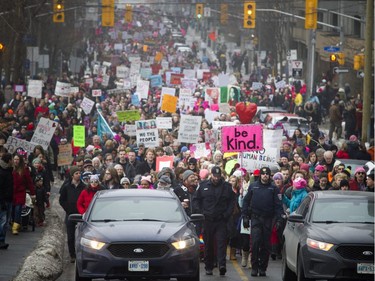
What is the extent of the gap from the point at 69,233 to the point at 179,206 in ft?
11.5

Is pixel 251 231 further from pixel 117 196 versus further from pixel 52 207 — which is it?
pixel 52 207

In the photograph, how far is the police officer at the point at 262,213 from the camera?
20.6 metres

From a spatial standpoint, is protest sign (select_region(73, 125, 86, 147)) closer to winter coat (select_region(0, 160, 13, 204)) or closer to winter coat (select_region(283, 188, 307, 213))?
winter coat (select_region(283, 188, 307, 213))

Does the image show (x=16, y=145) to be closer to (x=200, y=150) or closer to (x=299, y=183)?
(x=200, y=150)

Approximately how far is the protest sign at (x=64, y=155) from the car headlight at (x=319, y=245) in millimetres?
17423

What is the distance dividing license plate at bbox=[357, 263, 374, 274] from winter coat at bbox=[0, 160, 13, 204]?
20.7ft

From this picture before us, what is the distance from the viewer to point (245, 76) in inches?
3989

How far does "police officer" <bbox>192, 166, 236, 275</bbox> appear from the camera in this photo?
2069 cm

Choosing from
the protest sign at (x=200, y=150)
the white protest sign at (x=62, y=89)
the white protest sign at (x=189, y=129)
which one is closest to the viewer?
the protest sign at (x=200, y=150)

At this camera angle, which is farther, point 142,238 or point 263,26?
point 263,26

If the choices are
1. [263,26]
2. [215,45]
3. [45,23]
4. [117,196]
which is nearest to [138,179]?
[117,196]

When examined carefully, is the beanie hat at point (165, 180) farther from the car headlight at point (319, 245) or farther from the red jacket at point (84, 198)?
the car headlight at point (319, 245)

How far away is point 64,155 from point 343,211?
17.0 metres

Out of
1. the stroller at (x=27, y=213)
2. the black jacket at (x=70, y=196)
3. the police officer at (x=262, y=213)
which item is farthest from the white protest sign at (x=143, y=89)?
the police officer at (x=262, y=213)
